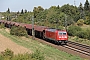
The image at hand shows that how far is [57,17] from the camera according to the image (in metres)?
86.0

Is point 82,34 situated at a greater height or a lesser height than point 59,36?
lesser

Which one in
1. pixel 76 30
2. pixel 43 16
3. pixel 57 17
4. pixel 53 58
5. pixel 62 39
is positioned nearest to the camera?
pixel 53 58

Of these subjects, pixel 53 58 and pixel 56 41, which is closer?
pixel 53 58

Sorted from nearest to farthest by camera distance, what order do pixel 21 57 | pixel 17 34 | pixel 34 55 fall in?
pixel 21 57
pixel 34 55
pixel 17 34

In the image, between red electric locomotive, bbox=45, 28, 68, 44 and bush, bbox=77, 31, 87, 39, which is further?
bush, bbox=77, 31, 87, 39

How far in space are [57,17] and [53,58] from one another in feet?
214

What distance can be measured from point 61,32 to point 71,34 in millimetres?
21092

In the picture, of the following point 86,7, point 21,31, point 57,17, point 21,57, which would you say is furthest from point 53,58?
point 86,7

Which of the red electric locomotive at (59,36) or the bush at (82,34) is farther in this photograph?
the bush at (82,34)

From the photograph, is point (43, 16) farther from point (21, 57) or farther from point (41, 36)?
point (21, 57)

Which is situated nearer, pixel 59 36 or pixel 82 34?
pixel 59 36

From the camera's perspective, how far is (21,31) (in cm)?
4794

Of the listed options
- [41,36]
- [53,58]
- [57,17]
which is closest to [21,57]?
[53,58]

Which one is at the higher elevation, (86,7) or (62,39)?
(86,7)
